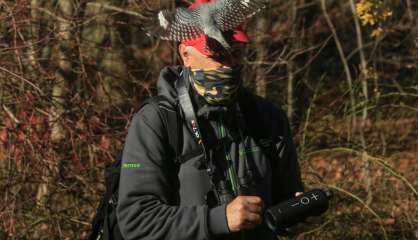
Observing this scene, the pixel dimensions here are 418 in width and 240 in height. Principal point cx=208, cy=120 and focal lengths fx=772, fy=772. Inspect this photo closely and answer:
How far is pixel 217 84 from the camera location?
270 centimetres

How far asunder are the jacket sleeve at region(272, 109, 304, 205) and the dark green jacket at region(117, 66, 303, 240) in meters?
0.03

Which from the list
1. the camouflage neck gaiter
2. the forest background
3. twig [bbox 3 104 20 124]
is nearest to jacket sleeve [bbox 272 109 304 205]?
the camouflage neck gaiter

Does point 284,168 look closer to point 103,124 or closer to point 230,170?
point 230,170

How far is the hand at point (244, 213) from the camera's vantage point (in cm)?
250

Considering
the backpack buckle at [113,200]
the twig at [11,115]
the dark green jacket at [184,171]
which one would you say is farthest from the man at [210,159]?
the twig at [11,115]

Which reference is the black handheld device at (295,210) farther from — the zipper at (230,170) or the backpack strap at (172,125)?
the backpack strap at (172,125)

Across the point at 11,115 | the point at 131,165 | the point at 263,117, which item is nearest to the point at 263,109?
the point at 263,117

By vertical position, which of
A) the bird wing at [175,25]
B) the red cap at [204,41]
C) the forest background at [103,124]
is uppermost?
the bird wing at [175,25]

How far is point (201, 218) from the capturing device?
8.46 ft

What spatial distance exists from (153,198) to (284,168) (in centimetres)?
58

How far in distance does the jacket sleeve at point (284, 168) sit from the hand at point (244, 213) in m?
0.39

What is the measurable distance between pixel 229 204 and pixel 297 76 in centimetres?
429

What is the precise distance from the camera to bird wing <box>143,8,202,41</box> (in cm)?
281

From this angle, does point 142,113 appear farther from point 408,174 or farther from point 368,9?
point 408,174
